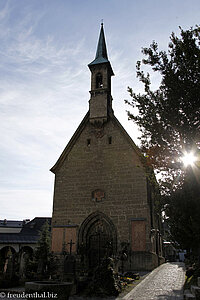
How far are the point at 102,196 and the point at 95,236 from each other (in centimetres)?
326

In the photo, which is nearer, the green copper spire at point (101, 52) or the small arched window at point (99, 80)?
the small arched window at point (99, 80)

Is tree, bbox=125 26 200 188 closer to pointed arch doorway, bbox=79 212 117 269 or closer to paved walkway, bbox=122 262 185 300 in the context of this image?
paved walkway, bbox=122 262 185 300

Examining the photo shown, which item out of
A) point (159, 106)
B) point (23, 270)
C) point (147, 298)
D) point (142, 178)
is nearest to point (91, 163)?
point (142, 178)

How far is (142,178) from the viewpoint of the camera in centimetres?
2367

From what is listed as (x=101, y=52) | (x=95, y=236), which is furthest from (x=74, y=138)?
(x=101, y=52)

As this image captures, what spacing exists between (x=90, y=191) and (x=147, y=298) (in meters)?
13.9

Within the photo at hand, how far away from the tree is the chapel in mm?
7168

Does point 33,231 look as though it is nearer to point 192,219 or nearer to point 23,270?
point 23,270

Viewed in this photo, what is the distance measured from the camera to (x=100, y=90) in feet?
90.2

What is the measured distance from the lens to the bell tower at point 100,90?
26750 millimetres

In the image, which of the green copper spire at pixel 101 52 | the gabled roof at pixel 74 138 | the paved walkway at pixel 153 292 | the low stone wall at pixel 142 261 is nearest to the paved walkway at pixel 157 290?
the paved walkway at pixel 153 292

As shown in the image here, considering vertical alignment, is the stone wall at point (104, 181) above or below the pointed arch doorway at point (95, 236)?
above

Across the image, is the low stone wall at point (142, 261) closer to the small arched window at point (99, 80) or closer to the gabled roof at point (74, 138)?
the gabled roof at point (74, 138)

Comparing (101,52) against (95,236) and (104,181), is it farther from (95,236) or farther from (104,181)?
(95,236)
